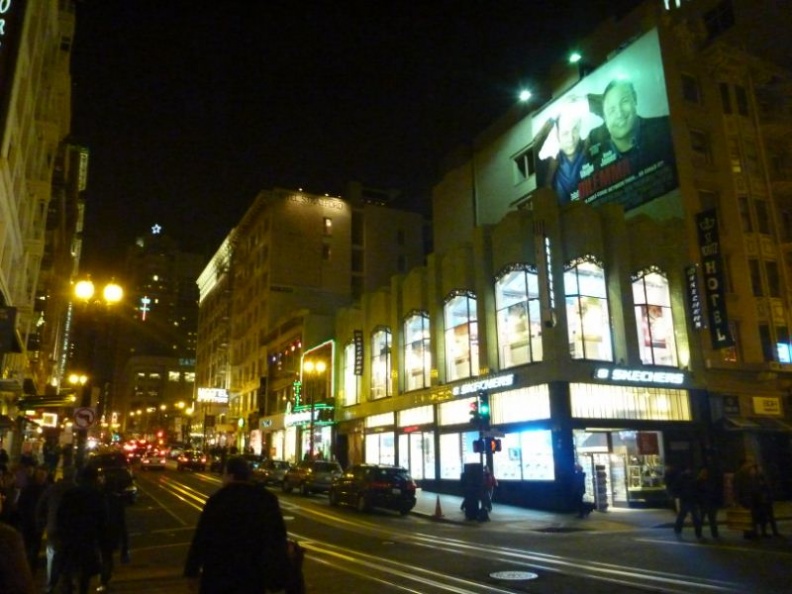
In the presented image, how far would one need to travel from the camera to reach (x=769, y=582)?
1026 centimetres

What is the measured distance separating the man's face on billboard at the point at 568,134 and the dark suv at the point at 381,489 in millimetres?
20337

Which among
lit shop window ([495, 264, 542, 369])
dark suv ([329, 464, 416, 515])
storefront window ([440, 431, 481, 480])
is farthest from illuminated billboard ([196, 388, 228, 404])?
dark suv ([329, 464, 416, 515])

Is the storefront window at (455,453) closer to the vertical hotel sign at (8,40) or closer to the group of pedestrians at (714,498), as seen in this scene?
the group of pedestrians at (714,498)

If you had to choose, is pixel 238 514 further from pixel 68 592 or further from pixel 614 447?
pixel 614 447

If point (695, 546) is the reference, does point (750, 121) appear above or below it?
above

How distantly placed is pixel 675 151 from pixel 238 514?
29945mm

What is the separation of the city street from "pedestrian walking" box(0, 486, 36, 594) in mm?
7619

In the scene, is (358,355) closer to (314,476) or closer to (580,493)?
(314,476)

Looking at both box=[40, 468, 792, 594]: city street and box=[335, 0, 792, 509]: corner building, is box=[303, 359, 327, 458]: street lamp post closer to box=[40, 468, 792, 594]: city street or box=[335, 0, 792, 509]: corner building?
box=[335, 0, 792, 509]: corner building

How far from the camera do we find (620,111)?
108 ft

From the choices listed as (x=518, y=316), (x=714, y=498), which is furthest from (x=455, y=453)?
(x=714, y=498)

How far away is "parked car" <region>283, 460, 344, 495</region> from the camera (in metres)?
30.9

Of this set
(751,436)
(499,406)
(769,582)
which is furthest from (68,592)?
(751,436)

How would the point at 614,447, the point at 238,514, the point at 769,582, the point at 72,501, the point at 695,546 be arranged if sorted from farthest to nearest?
the point at 614,447 → the point at 695,546 → the point at 769,582 → the point at 72,501 → the point at 238,514
